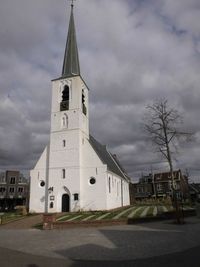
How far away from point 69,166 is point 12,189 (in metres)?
43.3

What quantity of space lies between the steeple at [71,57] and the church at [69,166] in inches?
52.3

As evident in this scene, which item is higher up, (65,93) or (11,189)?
(65,93)

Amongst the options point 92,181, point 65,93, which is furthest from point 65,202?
point 65,93

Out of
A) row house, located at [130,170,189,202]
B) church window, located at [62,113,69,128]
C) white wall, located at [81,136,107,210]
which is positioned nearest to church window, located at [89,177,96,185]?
white wall, located at [81,136,107,210]

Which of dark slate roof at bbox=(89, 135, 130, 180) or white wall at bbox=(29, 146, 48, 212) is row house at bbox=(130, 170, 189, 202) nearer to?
dark slate roof at bbox=(89, 135, 130, 180)

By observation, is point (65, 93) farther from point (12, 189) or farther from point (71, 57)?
point (12, 189)

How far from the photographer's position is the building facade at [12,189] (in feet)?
226

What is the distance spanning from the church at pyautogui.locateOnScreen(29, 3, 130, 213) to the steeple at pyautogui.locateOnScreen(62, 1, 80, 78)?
52.3 inches

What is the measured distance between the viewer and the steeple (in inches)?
1583

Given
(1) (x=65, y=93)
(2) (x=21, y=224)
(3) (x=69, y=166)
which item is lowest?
(2) (x=21, y=224)

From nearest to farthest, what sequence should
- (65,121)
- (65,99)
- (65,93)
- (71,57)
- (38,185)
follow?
(38,185)
(65,121)
(65,99)
(65,93)
(71,57)

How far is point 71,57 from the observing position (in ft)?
136

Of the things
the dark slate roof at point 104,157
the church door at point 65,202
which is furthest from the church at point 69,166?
the dark slate roof at point 104,157

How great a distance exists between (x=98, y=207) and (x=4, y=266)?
80.9 feet
